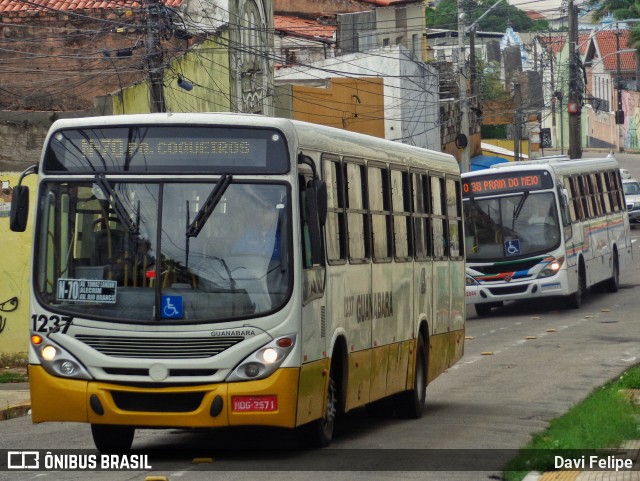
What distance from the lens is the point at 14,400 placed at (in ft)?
53.1

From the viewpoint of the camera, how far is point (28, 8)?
1437 inches

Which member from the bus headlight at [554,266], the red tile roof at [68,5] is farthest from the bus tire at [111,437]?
the red tile roof at [68,5]

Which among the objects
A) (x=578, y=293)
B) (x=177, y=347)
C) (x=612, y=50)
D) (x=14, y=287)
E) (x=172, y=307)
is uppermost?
(x=172, y=307)

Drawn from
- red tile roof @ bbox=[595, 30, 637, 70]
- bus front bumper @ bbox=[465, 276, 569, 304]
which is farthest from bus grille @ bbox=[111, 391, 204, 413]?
red tile roof @ bbox=[595, 30, 637, 70]

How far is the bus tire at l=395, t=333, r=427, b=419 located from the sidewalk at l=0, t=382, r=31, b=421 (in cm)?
427

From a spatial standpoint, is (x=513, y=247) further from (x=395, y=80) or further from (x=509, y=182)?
(x=395, y=80)

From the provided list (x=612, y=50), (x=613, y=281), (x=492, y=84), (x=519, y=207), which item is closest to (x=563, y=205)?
(x=519, y=207)

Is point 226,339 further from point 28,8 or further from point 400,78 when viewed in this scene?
point 400,78

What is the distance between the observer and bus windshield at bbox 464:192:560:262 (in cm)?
2822

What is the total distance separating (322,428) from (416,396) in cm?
340

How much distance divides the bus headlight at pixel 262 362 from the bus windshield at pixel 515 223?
18382 mm

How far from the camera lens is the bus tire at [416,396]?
46.8 ft

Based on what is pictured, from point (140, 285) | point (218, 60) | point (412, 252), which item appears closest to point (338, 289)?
point (140, 285)

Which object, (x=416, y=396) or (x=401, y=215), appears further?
(x=416, y=396)
